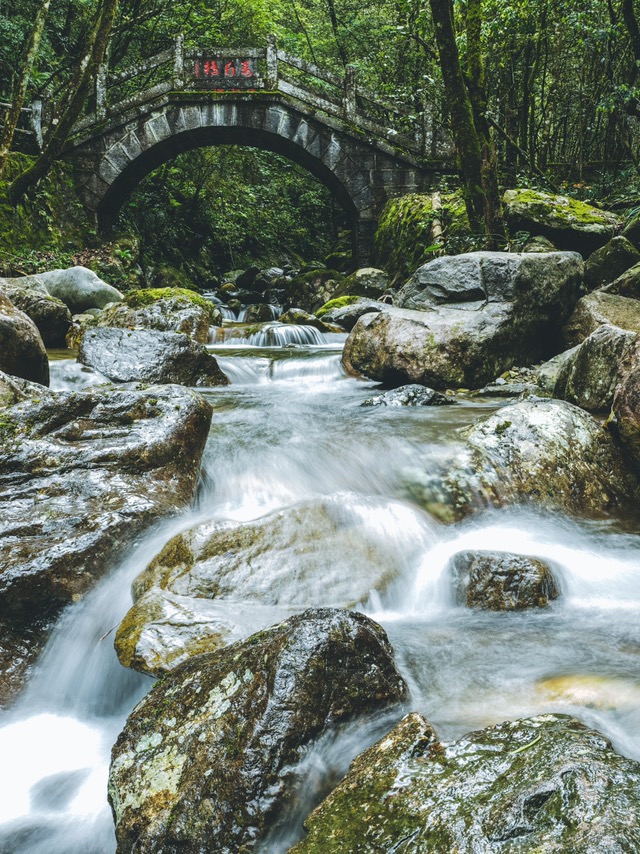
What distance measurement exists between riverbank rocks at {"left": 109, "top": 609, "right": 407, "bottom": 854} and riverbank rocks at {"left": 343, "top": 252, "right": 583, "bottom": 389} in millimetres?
5381

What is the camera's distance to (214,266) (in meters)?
22.7

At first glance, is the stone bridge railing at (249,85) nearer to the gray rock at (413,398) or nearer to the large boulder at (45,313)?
the large boulder at (45,313)

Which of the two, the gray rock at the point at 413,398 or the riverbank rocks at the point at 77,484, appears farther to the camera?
the gray rock at the point at 413,398

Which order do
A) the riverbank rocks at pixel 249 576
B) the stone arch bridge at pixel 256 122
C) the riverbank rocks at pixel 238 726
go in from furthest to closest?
the stone arch bridge at pixel 256 122 → the riverbank rocks at pixel 249 576 → the riverbank rocks at pixel 238 726

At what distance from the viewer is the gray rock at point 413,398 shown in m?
6.80

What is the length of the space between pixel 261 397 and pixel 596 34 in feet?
27.0

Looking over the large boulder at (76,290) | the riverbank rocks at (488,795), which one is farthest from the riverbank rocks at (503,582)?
the large boulder at (76,290)

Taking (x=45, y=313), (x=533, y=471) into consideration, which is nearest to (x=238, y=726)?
(x=533, y=471)

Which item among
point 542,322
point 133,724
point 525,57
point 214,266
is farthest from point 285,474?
point 214,266

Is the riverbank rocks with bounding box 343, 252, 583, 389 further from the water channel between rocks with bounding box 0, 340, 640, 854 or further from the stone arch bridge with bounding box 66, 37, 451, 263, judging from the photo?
the stone arch bridge with bounding box 66, 37, 451, 263

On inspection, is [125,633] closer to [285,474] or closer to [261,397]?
[285,474]

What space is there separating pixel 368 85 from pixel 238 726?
2176cm

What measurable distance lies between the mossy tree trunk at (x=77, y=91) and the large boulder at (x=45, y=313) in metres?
5.34

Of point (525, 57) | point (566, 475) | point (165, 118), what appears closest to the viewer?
point (566, 475)
